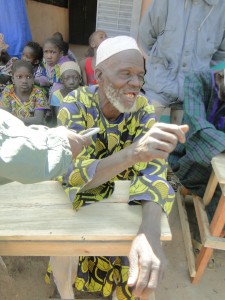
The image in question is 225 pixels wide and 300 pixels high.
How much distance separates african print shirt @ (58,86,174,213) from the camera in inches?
57.6

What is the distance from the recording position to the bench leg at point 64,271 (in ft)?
5.60

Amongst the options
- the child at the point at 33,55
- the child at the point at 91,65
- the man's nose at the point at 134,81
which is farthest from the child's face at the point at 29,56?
the man's nose at the point at 134,81

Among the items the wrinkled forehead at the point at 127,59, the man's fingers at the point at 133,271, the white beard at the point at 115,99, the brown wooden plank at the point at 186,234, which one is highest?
the wrinkled forehead at the point at 127,59

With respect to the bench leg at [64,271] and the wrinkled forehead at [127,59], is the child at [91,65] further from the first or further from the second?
the bench leg at [64,271]

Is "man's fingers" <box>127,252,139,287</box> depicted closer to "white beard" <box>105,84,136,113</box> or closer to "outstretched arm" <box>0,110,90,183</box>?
"outstretched arm" <box>0,110,90,183</box>

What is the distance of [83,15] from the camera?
680 centimetres

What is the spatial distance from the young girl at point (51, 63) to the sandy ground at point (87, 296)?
2.30 metres

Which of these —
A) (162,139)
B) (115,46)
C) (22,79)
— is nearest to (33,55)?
(22,79)

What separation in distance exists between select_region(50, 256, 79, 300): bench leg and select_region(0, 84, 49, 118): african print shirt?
1973 mm

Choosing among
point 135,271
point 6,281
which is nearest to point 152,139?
point 135,271

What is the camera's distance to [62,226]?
4.45 feet

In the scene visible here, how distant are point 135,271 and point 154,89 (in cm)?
220

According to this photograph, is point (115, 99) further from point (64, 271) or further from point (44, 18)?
point (44, 18)

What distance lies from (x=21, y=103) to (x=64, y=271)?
2105 mm
